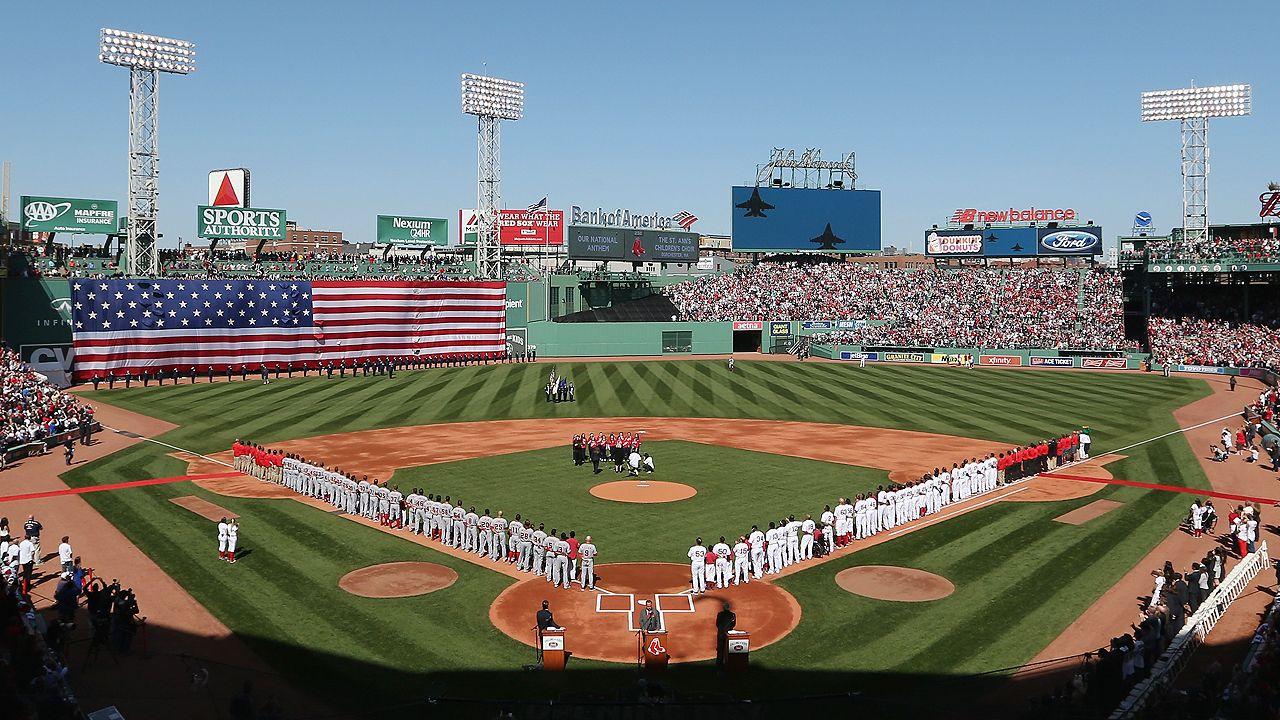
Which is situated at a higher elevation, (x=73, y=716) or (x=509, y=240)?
(x=509, y=240)

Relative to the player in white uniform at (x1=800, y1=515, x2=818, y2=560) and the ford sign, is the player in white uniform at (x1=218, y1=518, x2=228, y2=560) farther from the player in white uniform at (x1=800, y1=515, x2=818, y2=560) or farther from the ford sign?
the ford sign

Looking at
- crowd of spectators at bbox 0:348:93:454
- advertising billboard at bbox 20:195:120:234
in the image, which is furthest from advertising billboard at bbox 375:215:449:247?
crowd of spectators at bbox 0:348:93:454

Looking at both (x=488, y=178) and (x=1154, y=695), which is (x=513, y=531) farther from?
(x=488, y=178)

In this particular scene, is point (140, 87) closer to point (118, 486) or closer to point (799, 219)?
point (118, 486)

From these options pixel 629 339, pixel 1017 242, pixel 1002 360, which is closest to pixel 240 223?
pixel 629 339

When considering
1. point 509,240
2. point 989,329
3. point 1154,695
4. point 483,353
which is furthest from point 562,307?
point 1154,695

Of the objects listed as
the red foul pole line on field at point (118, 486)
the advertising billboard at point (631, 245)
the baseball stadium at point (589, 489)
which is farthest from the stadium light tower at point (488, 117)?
the red foul pole line on field at point (118, 486)
